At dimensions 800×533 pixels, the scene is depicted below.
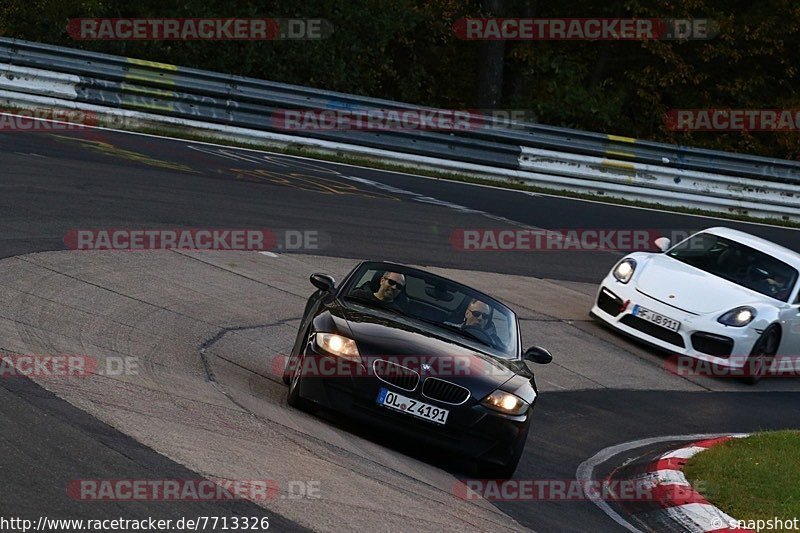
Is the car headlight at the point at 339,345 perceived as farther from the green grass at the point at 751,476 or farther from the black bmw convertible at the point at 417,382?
the green grass at the point at 751,476

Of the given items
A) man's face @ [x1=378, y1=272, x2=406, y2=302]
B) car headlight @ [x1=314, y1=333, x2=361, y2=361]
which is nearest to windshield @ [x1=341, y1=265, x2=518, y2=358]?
man's face @ [x1=378, y1=272, x2=406, y2=302]

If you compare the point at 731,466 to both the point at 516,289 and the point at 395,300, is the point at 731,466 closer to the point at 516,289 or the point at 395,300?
the point at 395,300

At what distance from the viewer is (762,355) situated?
14000mm

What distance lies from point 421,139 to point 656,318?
31.1 ft

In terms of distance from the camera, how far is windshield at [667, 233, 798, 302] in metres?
14.6

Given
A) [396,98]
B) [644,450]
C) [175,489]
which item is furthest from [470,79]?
[175,489]

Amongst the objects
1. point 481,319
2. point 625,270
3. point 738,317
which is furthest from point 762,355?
point 481,319

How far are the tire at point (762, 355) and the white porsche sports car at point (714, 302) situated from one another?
0.01 meters

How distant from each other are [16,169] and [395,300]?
7.26 meters

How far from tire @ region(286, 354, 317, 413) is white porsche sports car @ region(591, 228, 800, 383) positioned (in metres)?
6.32

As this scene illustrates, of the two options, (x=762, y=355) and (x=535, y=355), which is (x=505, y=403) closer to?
(x=535, y=355)

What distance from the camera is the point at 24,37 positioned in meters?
24.8

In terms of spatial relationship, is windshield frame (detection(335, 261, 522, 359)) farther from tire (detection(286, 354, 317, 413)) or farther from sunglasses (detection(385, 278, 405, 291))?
tire (detection(286, 354, 317, 413))

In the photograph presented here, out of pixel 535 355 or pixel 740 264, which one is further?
pixel 740 264
